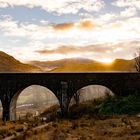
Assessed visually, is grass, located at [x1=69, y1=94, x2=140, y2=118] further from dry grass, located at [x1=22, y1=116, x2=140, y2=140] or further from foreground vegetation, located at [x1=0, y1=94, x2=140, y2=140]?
dry grass, located at [x1=22, y1=116, x2=140, y2=140]

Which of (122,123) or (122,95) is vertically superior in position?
(122,95)

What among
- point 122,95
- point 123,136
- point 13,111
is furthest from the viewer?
point 13,111

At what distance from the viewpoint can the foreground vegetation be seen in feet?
74.1

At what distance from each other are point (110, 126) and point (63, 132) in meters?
4.13

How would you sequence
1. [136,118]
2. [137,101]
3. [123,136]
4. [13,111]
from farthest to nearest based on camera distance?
[13,111]
[137,101]
[136,118]
[123,136]

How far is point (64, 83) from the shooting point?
3728cm

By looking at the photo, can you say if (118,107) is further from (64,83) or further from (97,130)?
(97,130)

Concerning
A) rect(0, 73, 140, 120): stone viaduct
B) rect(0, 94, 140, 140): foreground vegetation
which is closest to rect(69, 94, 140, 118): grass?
rect(0, 94, 140, 140): foreground vegetation

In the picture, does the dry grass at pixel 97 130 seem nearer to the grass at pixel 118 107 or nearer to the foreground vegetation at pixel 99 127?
the foreground vegetation at pixel 99 127

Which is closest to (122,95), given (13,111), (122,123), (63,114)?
(63,114)

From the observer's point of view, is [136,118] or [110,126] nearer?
[110,126]

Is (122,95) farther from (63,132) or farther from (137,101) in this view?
(63,132)

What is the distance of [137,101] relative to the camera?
3422cm

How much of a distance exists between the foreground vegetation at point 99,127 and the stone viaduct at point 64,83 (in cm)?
140
